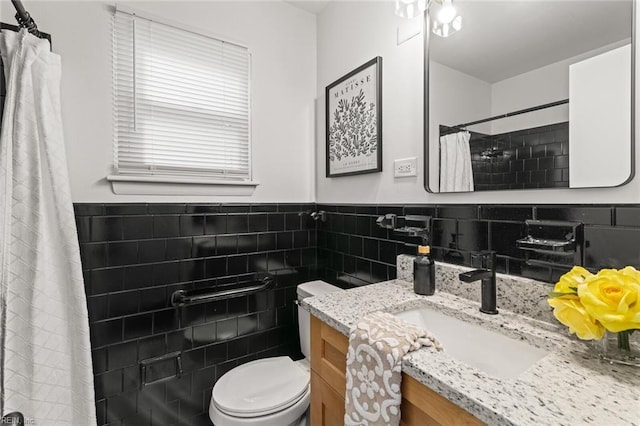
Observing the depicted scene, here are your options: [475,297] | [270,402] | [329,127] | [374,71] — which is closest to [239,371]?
[270,402]

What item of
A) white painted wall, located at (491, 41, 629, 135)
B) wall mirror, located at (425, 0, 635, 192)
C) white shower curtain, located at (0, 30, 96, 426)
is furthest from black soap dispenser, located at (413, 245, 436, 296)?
white shower curtain, located at (0, 30, 96, 426)

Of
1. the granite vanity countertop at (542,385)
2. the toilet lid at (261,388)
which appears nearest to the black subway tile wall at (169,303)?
the toilet lid at (261,388)

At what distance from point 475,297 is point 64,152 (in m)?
1.75

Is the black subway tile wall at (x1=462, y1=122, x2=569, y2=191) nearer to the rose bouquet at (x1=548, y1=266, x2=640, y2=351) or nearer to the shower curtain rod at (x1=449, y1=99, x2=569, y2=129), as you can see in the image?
the shower curtain rod at (x1=449, y1=99, x2=569, y2=129)

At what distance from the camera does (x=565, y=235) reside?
0.83m

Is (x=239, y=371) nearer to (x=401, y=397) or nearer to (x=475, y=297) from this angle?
(x=401, y=397)

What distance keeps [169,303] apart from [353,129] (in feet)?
4.57

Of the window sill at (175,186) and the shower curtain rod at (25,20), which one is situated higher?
the shower curtain rod at (25,20)

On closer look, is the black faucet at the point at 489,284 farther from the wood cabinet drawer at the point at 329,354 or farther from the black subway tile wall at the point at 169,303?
the black subway tile wall at the point at 169,303

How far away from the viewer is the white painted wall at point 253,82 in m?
1.31

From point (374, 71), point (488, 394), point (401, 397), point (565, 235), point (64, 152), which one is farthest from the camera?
point (374, 71)

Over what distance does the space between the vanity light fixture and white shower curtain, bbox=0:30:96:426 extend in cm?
150

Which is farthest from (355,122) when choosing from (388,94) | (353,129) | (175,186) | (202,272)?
(202,272)

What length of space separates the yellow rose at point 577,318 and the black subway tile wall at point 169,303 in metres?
1.42
